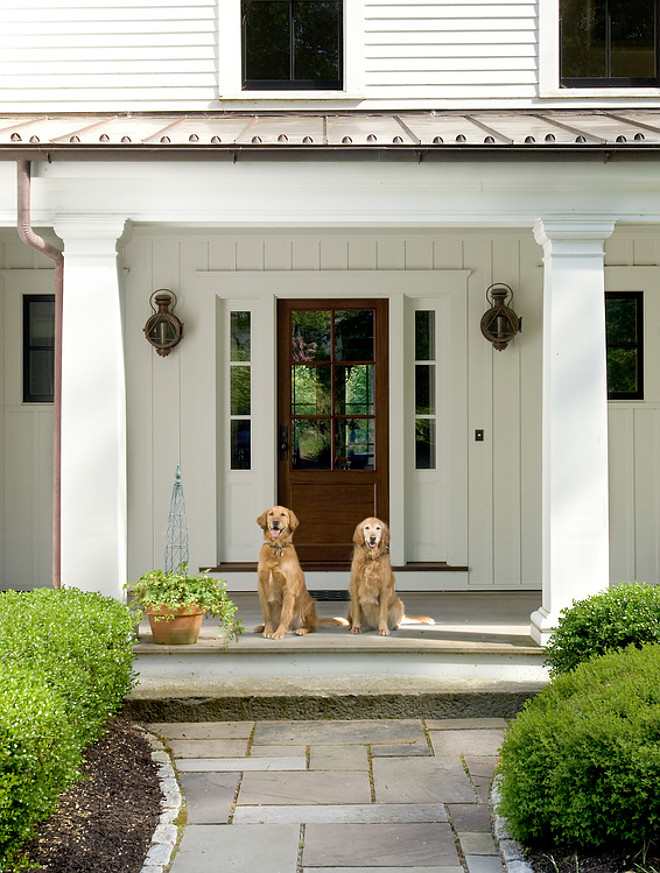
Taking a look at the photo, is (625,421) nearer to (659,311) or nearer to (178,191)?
(659,311)

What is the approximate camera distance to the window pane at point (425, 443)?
739 cm

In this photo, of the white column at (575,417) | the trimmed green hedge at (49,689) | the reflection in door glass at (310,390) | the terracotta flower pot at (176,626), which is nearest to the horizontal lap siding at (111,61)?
the reflection in door glass at (310,390)

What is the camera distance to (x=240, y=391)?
738cm

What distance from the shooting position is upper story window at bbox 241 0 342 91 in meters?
7.05

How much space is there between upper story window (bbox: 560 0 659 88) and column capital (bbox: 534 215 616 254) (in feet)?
7.58

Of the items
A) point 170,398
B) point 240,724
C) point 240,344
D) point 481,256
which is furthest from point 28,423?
point 481,256

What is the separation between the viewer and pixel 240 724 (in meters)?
5.13

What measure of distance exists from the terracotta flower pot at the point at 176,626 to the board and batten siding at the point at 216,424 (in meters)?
1.82

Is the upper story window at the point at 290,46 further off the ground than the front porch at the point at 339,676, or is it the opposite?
the upper story window at the point at 290,46

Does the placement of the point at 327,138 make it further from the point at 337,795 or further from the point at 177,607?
the point at 337,795

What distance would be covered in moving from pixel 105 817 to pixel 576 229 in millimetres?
3973

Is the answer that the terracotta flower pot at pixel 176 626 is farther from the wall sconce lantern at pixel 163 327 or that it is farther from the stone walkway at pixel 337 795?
the wall sconce lantern at pixel 163 327

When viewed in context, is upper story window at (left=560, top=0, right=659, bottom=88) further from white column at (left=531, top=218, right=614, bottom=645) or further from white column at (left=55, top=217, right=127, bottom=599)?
white column at (left=55, top=217, right=127, bottom=599)

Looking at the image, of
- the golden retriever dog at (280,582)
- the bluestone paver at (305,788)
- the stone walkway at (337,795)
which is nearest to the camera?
the stone walkway at (337,795)
